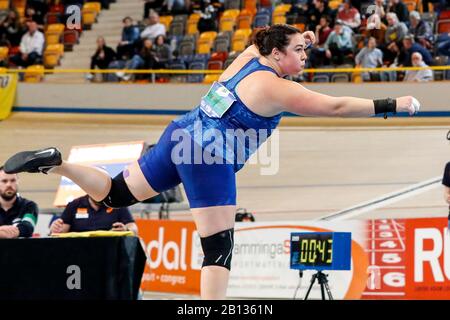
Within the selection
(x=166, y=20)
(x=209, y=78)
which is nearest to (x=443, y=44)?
(x=209, y=78)

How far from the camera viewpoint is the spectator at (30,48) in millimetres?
21312

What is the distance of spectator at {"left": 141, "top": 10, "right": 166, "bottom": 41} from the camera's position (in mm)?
20094

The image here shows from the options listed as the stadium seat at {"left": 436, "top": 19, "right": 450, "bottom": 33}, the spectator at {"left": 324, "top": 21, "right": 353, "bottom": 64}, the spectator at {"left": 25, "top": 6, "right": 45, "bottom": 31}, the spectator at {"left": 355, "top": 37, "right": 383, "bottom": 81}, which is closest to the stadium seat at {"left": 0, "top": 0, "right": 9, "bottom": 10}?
the spectator at {"left": 25, "top": 6, "right": 45, "bottom": 31}

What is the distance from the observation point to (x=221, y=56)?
760 inches

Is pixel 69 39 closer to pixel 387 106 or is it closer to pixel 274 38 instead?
pixel 274 38

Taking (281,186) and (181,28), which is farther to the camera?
(181,28)

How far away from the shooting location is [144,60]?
790 inches

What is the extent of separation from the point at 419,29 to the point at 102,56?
23.6ft

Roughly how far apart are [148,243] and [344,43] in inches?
312

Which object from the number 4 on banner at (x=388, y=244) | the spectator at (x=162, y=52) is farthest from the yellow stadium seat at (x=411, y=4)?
the number 4 on banner at (x=388, y=244)

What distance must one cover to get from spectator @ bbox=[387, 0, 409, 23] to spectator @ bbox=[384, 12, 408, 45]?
8cm

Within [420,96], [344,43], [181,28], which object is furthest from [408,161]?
[181,28]

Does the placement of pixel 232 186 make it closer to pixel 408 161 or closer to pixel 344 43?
pixel 408 161

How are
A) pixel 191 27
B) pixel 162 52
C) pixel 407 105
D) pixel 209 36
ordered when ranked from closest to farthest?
1. pixel 407 105
2. pixel 162 52
3. pixel 209 36
4. pixel 191 27
